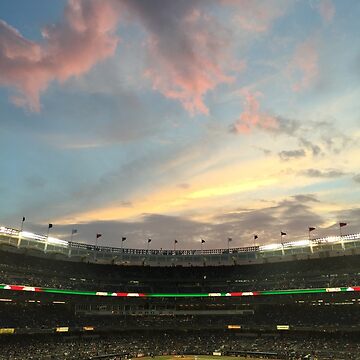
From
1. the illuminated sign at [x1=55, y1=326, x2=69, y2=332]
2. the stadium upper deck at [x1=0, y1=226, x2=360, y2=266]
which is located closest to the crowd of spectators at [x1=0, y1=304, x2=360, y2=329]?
the illuminated sign at [x1=55, y1=326, x2=69, y2=332]

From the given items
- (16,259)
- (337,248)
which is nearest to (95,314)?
(16,259)

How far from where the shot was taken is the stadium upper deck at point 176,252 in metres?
80.7

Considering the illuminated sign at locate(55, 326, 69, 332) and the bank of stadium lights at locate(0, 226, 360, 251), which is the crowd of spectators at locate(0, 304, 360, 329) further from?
the bank of stadium lights at locate(0, 226, 360, 251)

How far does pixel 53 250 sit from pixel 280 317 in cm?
5228

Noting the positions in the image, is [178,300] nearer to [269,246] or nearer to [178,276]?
[178,276]

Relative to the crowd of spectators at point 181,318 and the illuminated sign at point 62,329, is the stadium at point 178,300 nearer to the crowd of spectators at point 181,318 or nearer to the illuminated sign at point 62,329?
the crowd of spectators at point 181,318

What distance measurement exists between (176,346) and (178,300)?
1225cm

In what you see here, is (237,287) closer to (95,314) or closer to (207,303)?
(207,303)

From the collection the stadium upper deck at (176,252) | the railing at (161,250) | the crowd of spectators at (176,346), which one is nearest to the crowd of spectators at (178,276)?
the stadium upper deck at (176,252)

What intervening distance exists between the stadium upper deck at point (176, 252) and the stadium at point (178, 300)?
25 centimetres

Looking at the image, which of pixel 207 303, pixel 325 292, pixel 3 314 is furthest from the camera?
pixel 207 303

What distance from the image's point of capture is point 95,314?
83062 millimetres

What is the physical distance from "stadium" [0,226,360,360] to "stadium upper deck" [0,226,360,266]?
0.25 metres

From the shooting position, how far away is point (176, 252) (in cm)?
9875
